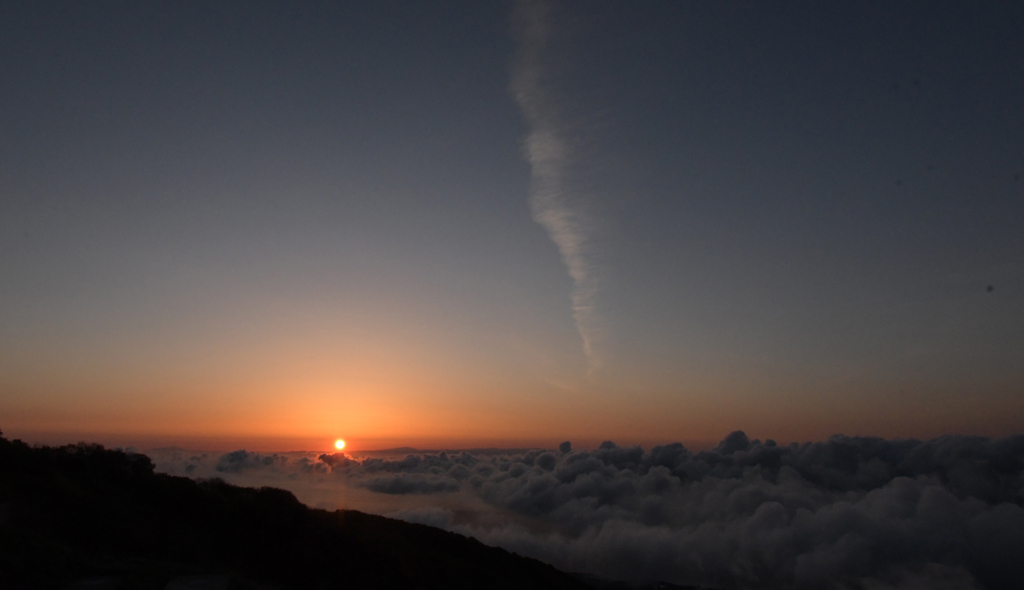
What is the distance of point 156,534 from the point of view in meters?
39.6

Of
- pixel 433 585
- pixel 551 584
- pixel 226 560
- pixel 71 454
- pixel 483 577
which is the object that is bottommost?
pixel 551 584

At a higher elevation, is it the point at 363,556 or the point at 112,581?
the point at 112,581

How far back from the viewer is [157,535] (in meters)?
39.4

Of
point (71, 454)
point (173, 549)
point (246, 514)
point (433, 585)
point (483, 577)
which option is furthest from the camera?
point (483, 577)

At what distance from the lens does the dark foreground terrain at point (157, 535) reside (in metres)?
22.8

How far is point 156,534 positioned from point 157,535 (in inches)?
9.2

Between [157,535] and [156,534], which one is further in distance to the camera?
[156,534]

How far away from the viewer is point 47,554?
22.7m

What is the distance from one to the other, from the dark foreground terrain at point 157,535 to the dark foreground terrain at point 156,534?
0.09 m

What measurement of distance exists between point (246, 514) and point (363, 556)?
50.5 ft

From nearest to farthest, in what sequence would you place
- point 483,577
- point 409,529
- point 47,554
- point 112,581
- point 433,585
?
1. point 112,581
2. point 47,554
3. point 433,585
4. point 483,577
5. point 409,529

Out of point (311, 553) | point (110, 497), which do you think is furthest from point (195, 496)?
point (311, 553)

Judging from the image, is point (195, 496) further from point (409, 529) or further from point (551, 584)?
point (551, 584)

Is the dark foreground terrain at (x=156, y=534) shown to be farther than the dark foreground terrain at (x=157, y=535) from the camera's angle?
Yes
